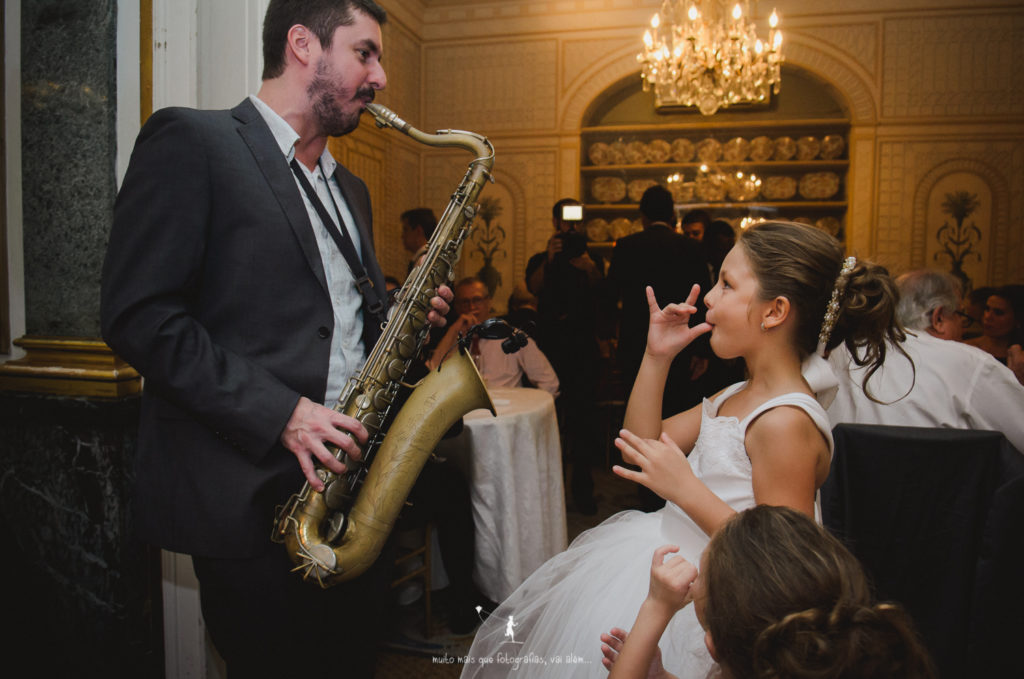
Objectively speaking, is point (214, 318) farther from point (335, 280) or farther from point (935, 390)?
point (935, 390)

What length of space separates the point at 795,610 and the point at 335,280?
3.45 feet

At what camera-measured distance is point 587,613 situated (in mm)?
1462

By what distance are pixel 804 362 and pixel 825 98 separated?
6.27 meters

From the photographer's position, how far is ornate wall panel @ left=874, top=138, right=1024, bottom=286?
6.16m

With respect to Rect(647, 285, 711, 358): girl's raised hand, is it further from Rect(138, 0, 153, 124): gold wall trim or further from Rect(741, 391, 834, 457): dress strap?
Rect(138, 0, 153, 124): gold wall trim

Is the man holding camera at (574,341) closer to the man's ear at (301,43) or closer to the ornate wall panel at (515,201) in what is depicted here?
the ornate wall panel at (515,201)

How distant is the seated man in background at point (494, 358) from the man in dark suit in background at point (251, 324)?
2.30 meters

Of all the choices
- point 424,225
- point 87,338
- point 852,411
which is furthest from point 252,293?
point 424,225

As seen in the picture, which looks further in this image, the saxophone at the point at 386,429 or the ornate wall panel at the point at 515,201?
the ornate wall panel at the point at 515,201

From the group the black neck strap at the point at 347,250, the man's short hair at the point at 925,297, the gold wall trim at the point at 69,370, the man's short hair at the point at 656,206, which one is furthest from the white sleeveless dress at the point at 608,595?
the man's short hair at the point at 656,206

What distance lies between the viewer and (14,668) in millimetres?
1500

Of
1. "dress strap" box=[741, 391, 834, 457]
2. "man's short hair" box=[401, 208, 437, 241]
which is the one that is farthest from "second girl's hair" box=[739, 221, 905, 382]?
"man's short hair" box=[401, 208, 437, 241]

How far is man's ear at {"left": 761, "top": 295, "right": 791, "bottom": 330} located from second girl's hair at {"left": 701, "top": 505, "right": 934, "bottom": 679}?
0.57 m

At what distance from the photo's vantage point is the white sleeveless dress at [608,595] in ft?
4.55
